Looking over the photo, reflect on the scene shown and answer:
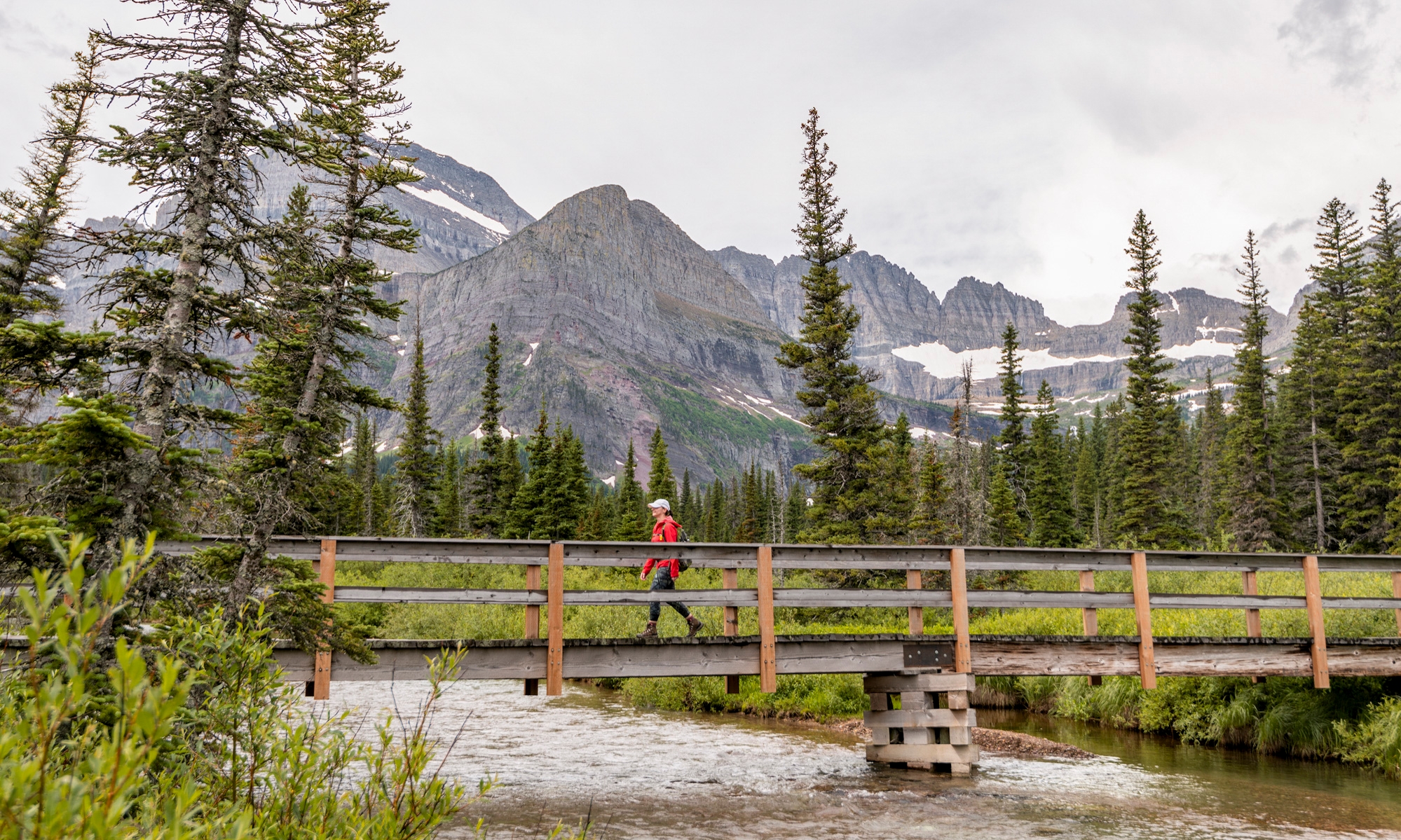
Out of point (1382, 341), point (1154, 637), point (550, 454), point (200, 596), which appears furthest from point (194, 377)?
point (1382, 341)

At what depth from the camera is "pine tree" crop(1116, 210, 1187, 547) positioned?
49688 mm

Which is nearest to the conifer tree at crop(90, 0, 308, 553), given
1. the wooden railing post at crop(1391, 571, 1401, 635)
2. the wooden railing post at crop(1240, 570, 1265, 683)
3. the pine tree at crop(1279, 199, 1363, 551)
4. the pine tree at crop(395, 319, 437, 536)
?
the wooden railing post at crop(1240, 570, 1265, 683)

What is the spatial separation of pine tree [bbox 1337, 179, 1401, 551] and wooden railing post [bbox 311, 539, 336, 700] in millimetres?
49598

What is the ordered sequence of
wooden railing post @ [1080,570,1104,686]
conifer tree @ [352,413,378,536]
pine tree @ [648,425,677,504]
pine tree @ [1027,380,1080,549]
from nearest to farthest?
wooden railing post @ [1080,570,1104,686] → pine tree @ [1027,380,1080,549] → conifer tree @ [352,413,378,536] → pine tree @ [648,425,677,504]

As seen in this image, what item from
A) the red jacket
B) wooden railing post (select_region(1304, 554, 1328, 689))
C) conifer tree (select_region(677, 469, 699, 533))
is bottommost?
wooden railing post (select_region(1304, 554, 1328, 689))

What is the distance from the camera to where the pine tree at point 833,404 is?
29.0 meters

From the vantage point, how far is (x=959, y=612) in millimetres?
11359

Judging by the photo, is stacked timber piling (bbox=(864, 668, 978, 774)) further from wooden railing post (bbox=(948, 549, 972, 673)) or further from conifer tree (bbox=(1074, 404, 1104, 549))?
conifer tree (bbox=(1074, 404, 1104, 549))

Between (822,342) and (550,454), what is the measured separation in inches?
987

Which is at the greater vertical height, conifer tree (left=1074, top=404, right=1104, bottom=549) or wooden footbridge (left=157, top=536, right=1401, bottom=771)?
conifer tree (left=1074, top=404, right=1104, bottom=549)

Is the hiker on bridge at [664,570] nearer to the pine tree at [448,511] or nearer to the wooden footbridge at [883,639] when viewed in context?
the wooden footbridge at [883,639]

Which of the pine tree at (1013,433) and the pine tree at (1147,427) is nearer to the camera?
the pine tree at (1147,427)

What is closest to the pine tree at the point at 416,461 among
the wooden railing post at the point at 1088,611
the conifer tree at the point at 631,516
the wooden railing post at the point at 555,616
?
the conifer tree at the point at 631,516

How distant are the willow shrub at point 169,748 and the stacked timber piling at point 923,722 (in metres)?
8.70
